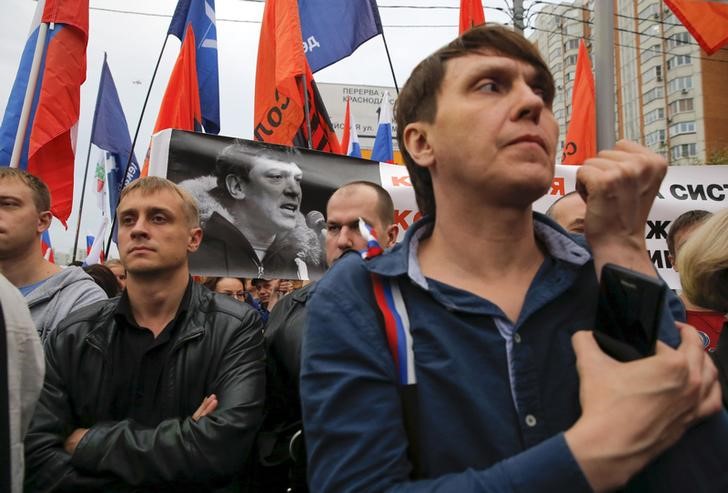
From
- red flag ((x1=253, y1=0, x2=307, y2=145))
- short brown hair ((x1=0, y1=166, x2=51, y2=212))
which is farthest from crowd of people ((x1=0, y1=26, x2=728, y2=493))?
red flag ((x1=253, y1=0, x2=307, y2=145))

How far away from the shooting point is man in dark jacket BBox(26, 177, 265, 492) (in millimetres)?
2041

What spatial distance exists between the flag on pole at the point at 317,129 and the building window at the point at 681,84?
177 feet

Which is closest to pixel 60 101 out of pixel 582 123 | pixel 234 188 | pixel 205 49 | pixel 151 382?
pixel 234 188

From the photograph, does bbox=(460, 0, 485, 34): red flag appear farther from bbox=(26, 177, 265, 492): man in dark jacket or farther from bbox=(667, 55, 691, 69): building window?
bbox=(667, 55, 691, 69): building window

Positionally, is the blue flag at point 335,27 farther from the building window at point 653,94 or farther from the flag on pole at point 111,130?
the building window at point 653,94

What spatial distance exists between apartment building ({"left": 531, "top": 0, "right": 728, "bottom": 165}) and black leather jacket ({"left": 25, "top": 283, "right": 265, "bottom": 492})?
4588 centimetres

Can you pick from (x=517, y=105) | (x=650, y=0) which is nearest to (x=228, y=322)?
(x=517, y=105)

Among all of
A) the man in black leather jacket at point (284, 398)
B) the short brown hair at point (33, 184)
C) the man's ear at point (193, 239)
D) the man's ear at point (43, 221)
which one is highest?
the short brown hair at point (33, 184)

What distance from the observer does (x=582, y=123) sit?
6.73 meters

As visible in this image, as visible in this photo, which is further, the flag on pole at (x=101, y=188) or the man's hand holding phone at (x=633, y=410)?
the flag on pole at (x=101, y=188)

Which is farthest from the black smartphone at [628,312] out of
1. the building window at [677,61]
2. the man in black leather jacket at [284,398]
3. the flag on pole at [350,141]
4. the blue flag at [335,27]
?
the building window at [677,61]

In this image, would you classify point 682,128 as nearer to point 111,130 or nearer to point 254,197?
point 111,130

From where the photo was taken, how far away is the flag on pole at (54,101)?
4363 mm

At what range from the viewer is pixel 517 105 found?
1.27m
